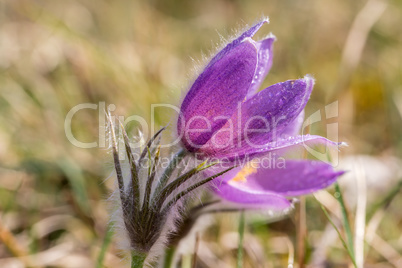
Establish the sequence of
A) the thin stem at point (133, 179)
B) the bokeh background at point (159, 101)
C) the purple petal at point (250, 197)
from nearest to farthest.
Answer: the thin stem at point (133, 179) < the purple petal at point (250, 197) < the bokeh background at point (159, 101)

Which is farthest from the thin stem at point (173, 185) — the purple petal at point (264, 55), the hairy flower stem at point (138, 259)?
the purple petal at point (264, 55)

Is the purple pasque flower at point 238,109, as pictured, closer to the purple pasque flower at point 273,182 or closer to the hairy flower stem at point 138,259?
the purple pasque flower at point 273,182

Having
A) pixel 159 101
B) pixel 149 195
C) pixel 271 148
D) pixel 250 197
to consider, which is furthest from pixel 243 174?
pixel 159 101

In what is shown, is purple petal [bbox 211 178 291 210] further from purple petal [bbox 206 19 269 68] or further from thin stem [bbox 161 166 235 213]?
purple petal [bbox 206 19 269 68]

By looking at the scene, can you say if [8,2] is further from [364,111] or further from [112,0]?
[364,111]

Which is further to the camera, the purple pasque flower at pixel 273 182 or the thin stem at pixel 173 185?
the purple pasque flower at pixel 273 182

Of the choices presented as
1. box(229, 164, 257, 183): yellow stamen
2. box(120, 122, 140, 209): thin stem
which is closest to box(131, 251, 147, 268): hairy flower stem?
box(120, 122, 140, 209): thin stem
